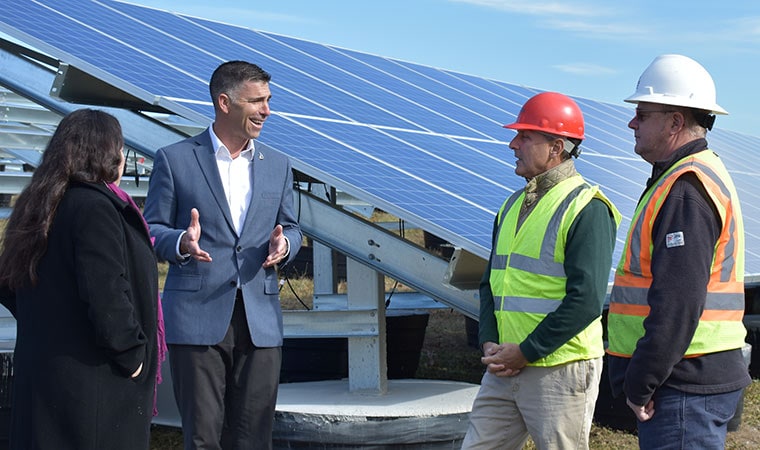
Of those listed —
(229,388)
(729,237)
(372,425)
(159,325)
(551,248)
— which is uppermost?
(729,237)

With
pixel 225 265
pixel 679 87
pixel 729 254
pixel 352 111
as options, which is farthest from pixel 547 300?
pixel 352 111

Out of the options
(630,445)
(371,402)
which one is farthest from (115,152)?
(630,445)

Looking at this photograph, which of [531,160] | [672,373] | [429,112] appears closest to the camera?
[672,373]

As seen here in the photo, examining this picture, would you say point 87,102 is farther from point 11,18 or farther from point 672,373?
point 672,373

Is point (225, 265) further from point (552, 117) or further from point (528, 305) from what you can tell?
point (552, 117)

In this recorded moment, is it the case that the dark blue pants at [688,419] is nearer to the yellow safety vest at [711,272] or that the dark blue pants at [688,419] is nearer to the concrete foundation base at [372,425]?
the yellow safety vest at [711,272]

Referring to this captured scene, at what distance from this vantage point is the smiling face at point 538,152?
3904mm

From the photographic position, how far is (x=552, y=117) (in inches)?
152

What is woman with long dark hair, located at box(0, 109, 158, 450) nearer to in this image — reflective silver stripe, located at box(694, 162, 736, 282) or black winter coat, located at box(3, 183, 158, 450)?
black winter coat, located at box(3, 183, 158, 450)

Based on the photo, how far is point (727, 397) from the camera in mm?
3127

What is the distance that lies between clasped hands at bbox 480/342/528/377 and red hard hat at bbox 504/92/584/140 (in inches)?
30.9

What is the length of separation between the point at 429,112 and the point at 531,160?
4402 mm

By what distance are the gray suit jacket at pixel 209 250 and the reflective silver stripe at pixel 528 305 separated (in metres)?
0.93

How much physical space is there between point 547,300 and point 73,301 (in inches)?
62.7
